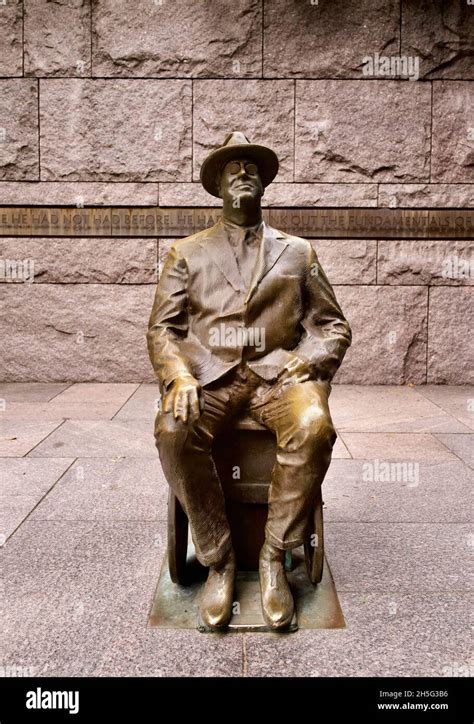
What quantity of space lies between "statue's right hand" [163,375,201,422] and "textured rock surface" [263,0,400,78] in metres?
5.90

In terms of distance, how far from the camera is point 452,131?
7555 millimetres

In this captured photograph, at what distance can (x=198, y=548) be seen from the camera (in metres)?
2.71

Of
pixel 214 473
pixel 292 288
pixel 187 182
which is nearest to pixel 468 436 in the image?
pixel 292 288

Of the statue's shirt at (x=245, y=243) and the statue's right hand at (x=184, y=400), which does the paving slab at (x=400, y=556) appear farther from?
the statue's shirt at (x=245, y=243)

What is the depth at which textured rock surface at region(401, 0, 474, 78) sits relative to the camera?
7.50 meters

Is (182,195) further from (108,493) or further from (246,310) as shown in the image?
(246,310)

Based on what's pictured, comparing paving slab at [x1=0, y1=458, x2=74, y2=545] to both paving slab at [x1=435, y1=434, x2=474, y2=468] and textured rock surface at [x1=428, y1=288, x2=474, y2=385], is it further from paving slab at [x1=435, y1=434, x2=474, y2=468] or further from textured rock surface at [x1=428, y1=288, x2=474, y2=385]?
textured rock surface at [x1=428, y1=288, x2=474, y2=385]

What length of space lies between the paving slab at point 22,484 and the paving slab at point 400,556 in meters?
1.71

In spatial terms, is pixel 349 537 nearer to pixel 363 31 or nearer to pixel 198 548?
pixel 198 548

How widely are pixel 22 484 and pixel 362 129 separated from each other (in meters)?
5.48

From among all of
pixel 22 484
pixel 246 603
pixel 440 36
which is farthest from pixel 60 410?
pixel 440 36

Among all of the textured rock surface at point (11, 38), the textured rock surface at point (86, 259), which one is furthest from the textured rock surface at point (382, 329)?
the textured rock surface at point (11, 38)

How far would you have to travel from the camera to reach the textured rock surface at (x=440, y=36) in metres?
7.50

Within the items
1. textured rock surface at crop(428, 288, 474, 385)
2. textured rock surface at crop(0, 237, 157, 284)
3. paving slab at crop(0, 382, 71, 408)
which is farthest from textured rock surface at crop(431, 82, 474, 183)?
paving slab at crop(0, 382, 71, 408)
